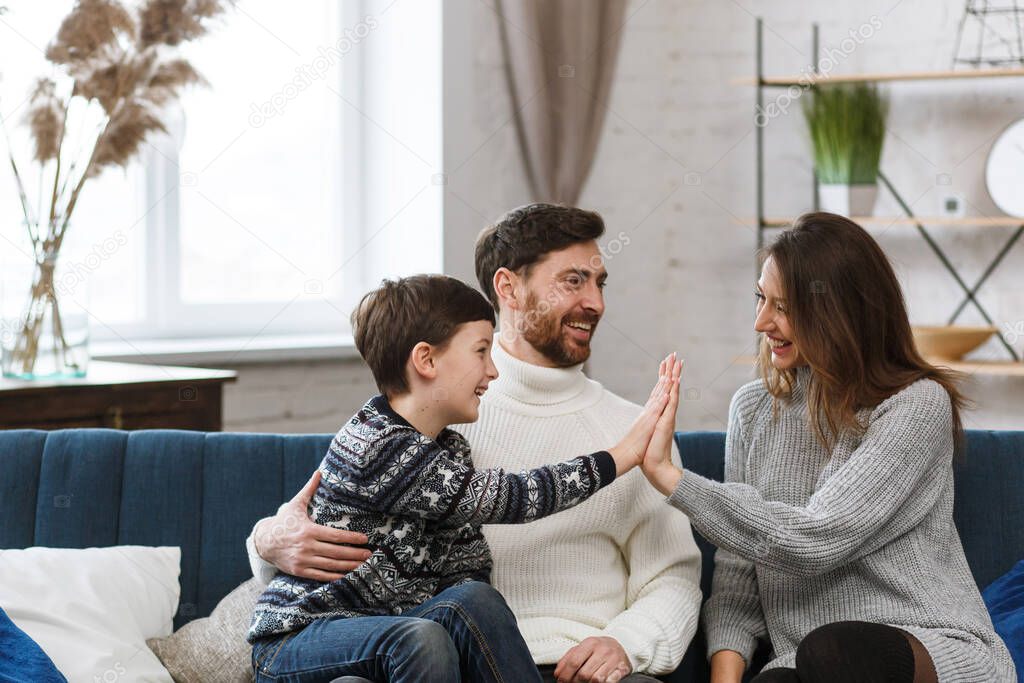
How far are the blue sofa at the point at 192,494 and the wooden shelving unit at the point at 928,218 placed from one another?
1.69 meters

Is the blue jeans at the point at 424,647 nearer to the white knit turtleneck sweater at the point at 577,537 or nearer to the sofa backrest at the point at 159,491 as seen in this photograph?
the white knit turtleneck sweater at the point at 577,537

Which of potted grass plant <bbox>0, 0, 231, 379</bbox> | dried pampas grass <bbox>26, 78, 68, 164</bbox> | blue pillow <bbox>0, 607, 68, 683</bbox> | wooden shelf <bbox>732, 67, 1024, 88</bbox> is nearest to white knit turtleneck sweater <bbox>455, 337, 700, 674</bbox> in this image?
blue pillow <bbox>0, 607, 68, 683</bbox>

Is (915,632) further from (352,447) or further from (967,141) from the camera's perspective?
(967,141)

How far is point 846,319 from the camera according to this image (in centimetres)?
184

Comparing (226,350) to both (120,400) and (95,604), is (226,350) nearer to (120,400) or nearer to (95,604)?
(120,400)

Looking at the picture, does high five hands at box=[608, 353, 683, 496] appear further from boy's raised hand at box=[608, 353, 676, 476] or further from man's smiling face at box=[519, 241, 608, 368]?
man's smiling face at box=[519, 241, 608, 368]

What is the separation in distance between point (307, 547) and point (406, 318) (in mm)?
364

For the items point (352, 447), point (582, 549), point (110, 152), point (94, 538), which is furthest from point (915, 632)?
point (110, 152)

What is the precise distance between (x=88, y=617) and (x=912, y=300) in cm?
306

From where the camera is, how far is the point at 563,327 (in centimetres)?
200

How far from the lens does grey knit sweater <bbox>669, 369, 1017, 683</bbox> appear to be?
173cm

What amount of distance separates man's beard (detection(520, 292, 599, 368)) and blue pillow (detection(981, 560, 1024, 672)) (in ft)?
2.61

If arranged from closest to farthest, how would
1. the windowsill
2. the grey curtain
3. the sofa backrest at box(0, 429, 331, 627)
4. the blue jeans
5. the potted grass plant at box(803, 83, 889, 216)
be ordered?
the blue jeans
the sofa backrest at box(0, 429, 331, 627)
the windowsill
the potted grass plant at box(803, 83, 889, 216)
the grey curtain

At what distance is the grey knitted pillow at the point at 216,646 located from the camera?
1.86 m
